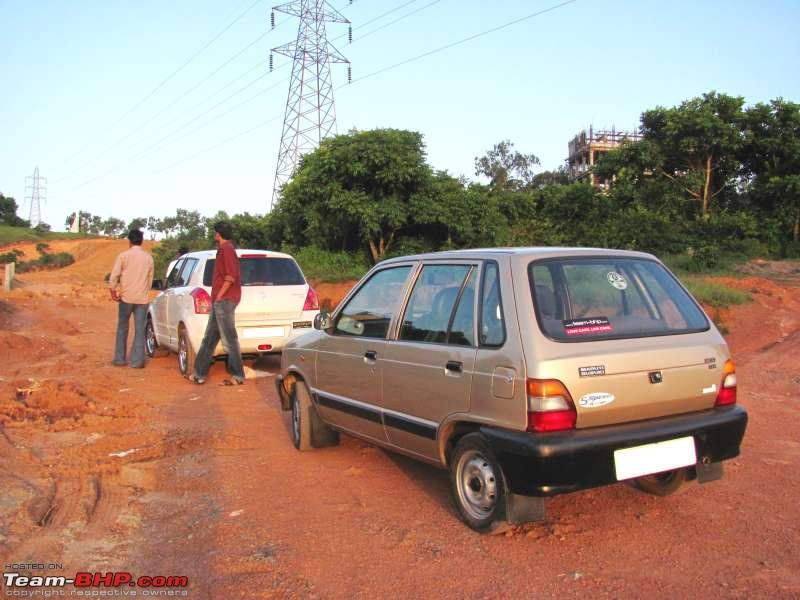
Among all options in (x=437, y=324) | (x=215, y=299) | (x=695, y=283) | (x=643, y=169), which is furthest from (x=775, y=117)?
(x=437, y=324)

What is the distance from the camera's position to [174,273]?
36.0 feet

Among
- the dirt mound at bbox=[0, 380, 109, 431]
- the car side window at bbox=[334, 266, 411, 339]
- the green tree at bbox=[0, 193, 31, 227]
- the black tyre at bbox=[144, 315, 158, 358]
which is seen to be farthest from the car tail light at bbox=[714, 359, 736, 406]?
the green tree at bbox=[0, 193, 31, 227]

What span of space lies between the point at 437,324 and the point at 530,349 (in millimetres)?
890

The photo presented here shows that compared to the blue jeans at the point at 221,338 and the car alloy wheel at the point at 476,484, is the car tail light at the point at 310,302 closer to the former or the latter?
the blue jeans at the point at 221,338

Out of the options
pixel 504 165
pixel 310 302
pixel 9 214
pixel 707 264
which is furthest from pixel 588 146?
pixel 9 214

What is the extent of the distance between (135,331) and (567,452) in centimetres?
837

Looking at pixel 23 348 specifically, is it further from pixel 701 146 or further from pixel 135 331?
pixel 701 146

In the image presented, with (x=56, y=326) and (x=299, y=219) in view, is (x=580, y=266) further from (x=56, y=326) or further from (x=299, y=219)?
(x=299, y=219)

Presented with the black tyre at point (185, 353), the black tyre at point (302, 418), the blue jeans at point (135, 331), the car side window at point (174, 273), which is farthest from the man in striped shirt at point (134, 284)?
the black tyre at point (302, 418)

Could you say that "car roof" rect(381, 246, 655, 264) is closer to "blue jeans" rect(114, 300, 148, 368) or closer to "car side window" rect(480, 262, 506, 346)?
"car side window" rect(480, 262, 506, 346)

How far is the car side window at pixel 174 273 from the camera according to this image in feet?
34.9

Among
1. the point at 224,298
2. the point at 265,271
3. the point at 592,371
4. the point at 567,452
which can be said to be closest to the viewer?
the point at 567,452

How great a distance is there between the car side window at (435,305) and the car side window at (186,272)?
231 inches

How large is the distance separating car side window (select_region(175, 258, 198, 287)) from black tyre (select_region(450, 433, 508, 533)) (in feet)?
21.8
